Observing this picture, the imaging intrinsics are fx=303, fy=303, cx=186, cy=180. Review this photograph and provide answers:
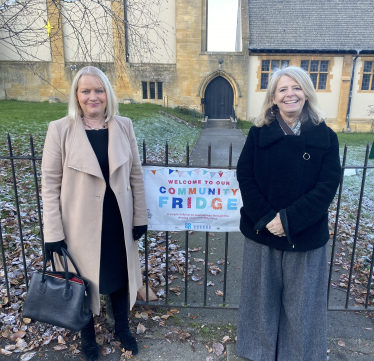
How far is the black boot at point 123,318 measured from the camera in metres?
2.52

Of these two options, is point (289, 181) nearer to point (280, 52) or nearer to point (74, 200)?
point (74, 200)

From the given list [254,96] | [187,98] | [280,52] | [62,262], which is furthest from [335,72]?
[62,262]

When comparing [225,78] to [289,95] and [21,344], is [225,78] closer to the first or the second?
[289,95]

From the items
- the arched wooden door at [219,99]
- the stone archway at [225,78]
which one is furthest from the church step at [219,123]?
the stone archway at [225,78]

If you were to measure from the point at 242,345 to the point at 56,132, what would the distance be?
2.18 metres

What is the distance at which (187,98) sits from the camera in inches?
947

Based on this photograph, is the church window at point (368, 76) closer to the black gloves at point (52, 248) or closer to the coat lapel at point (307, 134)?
the coat lapel at point (307, 134)

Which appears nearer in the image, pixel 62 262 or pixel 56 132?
pixel 56 132

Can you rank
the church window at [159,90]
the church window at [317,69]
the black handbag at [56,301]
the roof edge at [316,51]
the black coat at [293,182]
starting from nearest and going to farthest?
the black coat at [293,182]
the black handbag at [56,301]
the roof edge at [316,51]
the church window at [317,69]
the church window at [159,90]

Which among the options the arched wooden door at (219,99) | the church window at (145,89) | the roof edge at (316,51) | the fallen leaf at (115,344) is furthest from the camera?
the church window at (145,89)

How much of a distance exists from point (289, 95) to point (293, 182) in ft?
1.88

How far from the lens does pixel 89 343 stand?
2.45 m

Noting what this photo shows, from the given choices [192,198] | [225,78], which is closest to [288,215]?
Answer: [192,198]

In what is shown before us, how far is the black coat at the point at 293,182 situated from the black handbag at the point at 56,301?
1326mm
